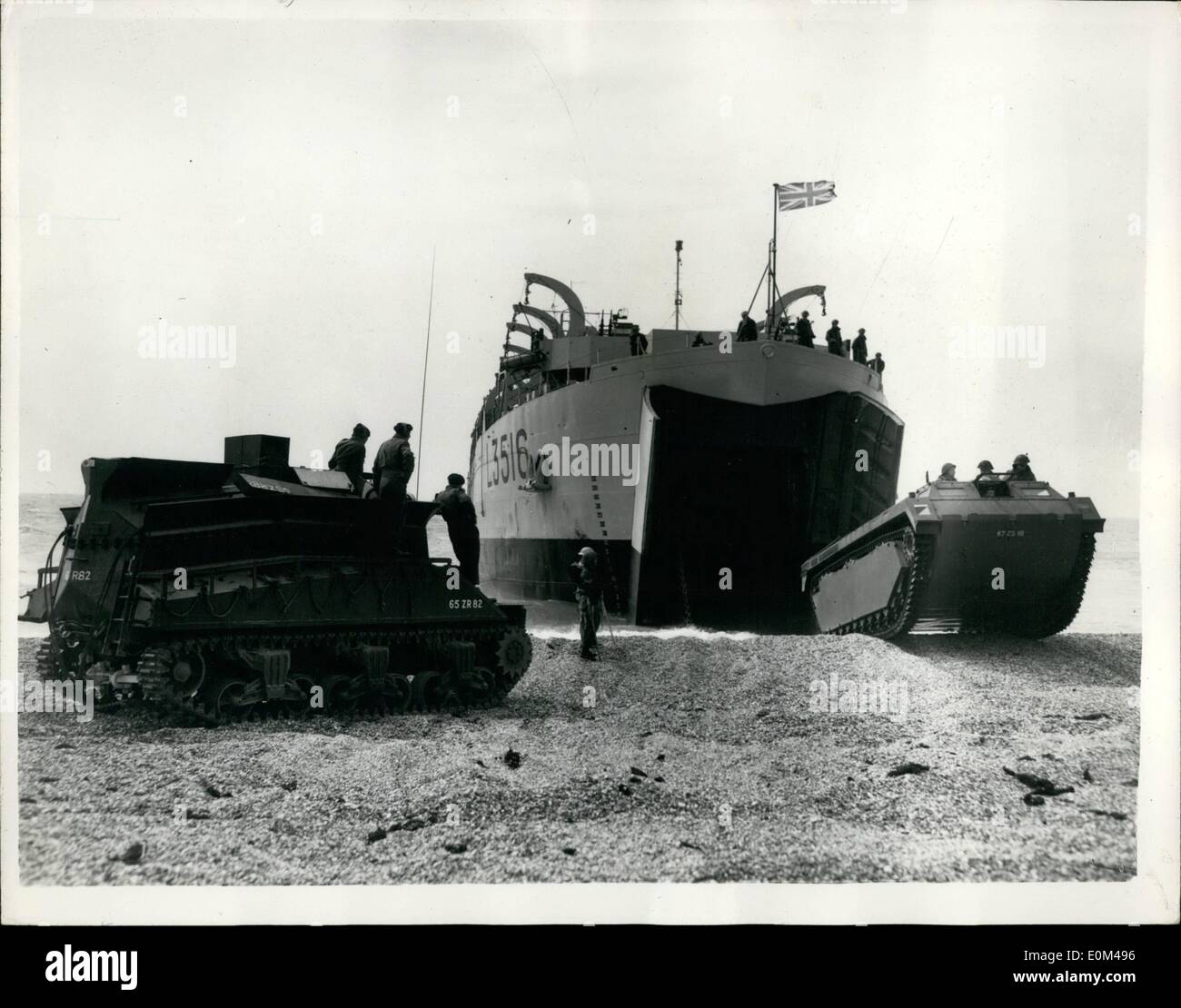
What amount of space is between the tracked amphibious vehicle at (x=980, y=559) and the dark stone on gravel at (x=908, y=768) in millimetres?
3946

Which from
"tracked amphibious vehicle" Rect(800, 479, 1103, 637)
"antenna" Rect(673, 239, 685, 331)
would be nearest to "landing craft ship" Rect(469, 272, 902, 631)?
"tracked amphibious vehicle" Rect(800, 479, 1103, 637)

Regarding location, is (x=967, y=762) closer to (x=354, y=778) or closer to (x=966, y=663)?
(x=966, y=663)

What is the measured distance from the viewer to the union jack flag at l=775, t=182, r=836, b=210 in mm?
8703

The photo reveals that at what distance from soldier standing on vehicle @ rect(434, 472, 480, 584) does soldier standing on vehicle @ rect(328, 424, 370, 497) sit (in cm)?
83

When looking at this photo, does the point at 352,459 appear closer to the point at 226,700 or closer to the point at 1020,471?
the point at 226,700

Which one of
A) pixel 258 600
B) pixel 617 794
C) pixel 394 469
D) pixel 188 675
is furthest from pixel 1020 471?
pixel 188 675

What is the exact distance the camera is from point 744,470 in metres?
13.5

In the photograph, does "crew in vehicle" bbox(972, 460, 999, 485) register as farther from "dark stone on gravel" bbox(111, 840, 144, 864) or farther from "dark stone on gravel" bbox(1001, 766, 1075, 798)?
"dark stone on gravel" bbox(111, 840, 144, 864)

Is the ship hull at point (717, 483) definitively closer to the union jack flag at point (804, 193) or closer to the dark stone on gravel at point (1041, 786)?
the union jack flag at point (804, 193)

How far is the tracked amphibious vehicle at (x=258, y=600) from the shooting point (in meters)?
8.65

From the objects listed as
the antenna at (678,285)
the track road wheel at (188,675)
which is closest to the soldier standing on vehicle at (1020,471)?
the antenna at (678,285)

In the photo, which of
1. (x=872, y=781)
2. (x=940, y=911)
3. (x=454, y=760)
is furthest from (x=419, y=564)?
(x=940, y=911)

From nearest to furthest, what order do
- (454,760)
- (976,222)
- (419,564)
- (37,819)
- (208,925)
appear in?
(208,925) < (37,819) < (454,760) < (976,222) < (419,564)
